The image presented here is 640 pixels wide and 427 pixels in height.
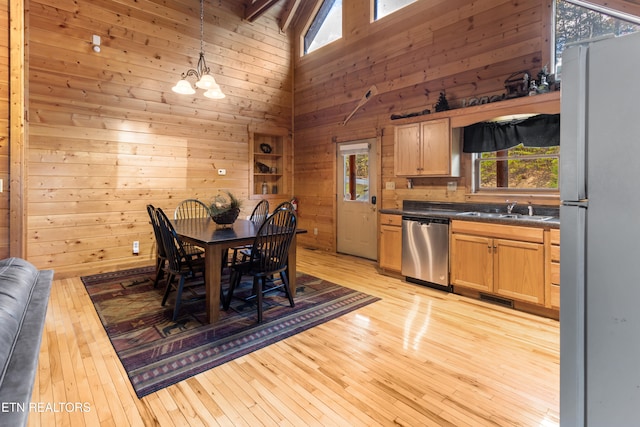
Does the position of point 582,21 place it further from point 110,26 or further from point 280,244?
point 110,26

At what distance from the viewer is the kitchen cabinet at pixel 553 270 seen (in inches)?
117

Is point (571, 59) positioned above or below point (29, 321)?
above

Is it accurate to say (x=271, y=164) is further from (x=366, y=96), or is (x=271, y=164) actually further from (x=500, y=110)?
(x=500, y=110)

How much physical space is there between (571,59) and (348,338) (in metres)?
2.29

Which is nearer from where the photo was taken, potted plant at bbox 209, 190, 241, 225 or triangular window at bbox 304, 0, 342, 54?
potted plant at bbox 209, 190, 241, 225

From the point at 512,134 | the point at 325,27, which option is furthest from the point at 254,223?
the point at 325,27

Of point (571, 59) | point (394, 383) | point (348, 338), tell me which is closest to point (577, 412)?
point (571, 59)

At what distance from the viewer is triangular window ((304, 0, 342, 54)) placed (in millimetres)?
5945

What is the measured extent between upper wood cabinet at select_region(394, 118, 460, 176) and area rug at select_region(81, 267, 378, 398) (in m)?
1.76

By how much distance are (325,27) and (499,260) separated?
5052 mm

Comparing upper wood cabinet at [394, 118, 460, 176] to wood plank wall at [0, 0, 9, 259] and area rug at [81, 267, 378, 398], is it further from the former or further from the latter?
A: wood plank wall at [0, 0, 9, 259]

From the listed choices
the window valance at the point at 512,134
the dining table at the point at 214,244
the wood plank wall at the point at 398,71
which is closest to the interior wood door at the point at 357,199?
the wood plank wall at the point at 398,71

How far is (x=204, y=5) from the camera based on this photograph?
5281 mm

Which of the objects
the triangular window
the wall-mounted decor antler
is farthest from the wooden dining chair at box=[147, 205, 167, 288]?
the triangular window
